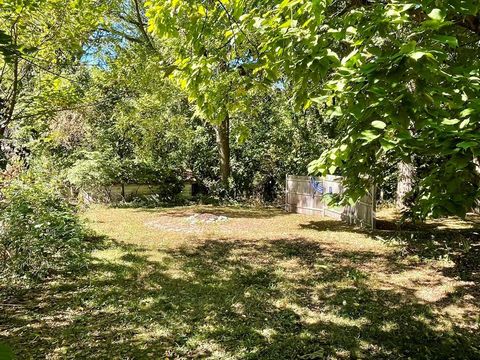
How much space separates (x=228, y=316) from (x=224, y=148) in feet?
48.8

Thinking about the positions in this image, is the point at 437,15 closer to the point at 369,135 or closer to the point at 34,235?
the point at 369,135

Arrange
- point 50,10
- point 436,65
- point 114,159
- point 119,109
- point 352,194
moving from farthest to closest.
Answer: point 114,159, point 119,109, point 50,10, point 352,194, point 436,65

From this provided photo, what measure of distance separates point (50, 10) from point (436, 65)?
5963mm

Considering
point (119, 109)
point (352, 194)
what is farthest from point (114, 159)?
point (352, 194)

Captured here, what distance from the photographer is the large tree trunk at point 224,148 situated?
64.7 ft

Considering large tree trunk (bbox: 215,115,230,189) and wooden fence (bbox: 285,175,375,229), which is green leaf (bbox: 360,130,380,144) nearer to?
wooden fence (bbox: 285,175,375,229)

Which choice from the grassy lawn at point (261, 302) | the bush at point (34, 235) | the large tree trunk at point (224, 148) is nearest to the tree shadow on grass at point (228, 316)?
the grassy lawn at point (261, 302)

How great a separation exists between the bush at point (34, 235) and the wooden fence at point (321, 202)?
7.55m

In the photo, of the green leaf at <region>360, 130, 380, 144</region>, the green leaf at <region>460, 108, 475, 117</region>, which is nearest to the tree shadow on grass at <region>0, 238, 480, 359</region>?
the green leaf at <region>360, 130, 380, 144</region>

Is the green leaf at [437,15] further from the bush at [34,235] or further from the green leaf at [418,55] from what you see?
the bush at [34,235]

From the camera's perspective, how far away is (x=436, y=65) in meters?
2.29

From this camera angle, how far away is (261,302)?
6.20 metres

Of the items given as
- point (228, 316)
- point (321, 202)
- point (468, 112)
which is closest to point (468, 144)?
point (468, 112)

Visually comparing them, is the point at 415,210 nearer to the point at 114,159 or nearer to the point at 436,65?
the point at 436,65
